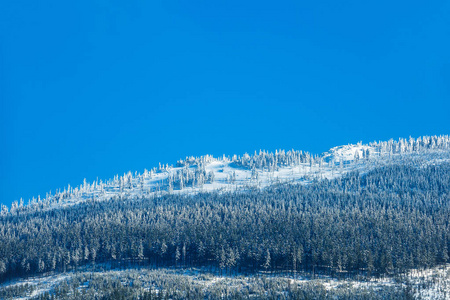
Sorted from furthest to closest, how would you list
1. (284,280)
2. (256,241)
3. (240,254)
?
1. (256,241)
2. (240,254)
3. (284,280)

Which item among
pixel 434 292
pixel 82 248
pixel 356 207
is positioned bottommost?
pixel 434 292

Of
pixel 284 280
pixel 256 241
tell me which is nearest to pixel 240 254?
pixel 256 241

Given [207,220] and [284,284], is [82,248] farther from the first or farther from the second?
[284,284]

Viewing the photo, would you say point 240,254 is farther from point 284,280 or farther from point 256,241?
point 284,280

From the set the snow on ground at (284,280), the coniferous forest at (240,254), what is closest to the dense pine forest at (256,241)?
the coniferous forest at (240,254)

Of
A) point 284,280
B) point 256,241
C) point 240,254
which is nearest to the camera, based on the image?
point 284,280

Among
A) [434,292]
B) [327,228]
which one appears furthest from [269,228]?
[434,292]

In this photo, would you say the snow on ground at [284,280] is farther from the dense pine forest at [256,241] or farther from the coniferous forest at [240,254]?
the dense pine forest at [256,241]

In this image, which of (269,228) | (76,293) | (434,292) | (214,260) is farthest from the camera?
(269,228)

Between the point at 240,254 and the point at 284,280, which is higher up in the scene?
the point at 240,254

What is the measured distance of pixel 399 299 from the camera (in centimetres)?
9375

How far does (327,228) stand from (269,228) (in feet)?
69.4

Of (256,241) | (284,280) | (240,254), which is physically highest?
(256,241)

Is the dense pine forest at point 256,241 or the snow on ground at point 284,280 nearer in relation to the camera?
the snow on ground at point 284,280
